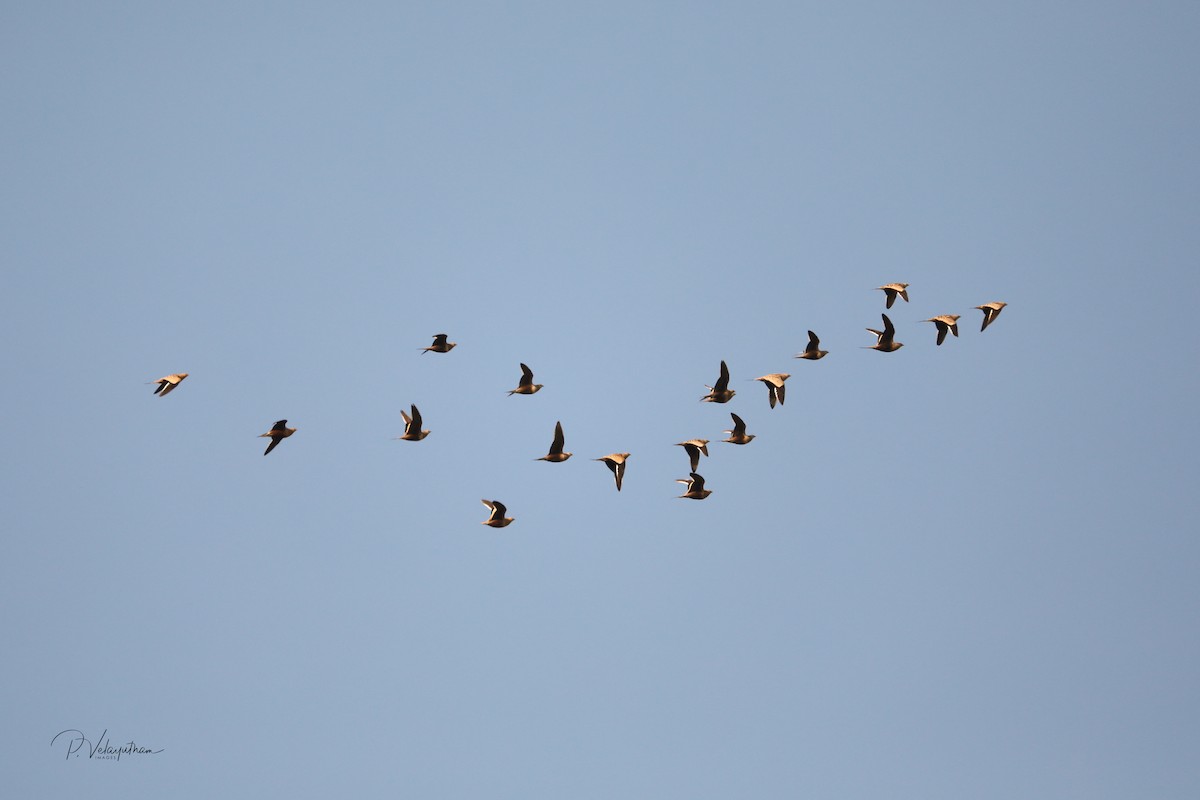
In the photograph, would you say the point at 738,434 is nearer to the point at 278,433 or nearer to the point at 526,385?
the point at 526,385

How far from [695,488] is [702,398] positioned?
4914 mm

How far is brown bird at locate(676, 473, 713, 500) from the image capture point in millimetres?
55688

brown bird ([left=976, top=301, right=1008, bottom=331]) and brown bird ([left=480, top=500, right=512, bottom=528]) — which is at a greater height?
brown bird ([left=976, top=301, right=1008, bottom=331])

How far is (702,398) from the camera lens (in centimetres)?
5381

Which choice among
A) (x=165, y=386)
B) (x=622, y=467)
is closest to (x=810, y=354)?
(x=622, y=467)

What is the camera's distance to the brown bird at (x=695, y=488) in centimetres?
5569

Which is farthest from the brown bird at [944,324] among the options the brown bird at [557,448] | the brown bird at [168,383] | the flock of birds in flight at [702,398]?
the brown bird at [168,383]

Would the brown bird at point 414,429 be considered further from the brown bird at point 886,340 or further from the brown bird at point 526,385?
the brown bird at point 886,340

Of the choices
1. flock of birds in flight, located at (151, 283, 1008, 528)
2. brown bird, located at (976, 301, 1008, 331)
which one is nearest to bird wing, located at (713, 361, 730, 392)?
flock of birds in flight, located at (151, 283, 1008, 528)

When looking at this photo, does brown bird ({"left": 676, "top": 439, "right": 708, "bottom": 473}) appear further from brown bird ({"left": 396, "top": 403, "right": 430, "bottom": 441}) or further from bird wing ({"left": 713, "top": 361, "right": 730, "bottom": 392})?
brown bird ({"left": 396, "top": 403, "right": 430, "bottom": 441})

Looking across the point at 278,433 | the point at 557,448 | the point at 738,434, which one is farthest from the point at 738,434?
the point at 278,433

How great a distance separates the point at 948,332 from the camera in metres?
55.3

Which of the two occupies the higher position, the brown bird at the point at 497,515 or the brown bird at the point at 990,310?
the brown bird at the point at 990,310

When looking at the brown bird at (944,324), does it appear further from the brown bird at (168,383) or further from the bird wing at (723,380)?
the brown bird at (168,383)
